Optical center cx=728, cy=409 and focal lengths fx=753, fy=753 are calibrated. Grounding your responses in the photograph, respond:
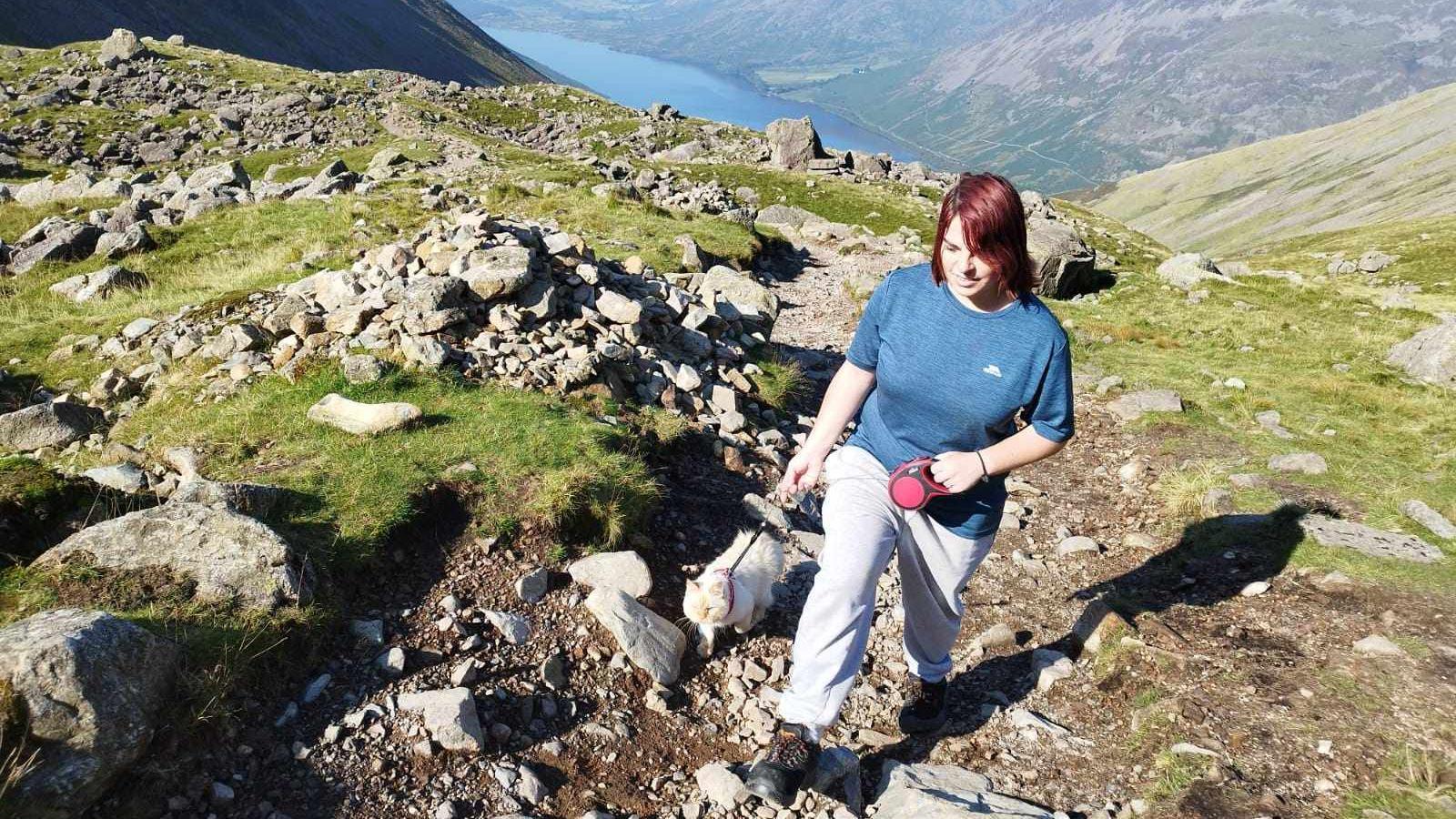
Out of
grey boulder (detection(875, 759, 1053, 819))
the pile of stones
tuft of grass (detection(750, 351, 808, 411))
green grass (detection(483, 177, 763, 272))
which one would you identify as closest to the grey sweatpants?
grey boulder (detection(875, 759, 1053, 819))

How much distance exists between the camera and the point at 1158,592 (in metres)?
7.64

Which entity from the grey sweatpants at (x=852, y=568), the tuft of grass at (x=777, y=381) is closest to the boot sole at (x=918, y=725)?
the grey sweatpants at (x=852, y=568)

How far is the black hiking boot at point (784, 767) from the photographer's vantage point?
4625 mm

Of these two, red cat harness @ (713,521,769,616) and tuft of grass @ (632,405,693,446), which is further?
tuft of grass @ (632,405,693,446)

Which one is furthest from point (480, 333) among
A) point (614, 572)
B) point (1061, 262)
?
point (1061, 262)

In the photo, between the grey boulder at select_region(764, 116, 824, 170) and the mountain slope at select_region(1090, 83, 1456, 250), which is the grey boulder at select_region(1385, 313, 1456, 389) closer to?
the grey boulder at select_region(764, 116, 824, 170)

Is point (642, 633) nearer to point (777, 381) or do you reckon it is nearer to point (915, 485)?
point (915, 485)

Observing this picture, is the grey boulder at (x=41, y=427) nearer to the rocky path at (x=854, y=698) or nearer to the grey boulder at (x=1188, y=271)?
the rocky path at (x=854, y=698)

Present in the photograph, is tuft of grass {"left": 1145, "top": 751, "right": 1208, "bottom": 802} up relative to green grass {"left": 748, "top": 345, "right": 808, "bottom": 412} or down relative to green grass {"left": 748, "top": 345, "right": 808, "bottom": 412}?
up

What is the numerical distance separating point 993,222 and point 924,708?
12.1 ft

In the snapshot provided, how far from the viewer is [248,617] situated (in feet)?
17.0

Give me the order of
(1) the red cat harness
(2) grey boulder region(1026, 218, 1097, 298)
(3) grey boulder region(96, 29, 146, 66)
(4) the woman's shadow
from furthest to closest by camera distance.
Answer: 1. (3) grey boulder region(96, 29, 146, 66)
2. (2) grey boulder region(1026, 218, 1097, 298)
3. (1) the red cat harness
4. (4) the woman's shadow

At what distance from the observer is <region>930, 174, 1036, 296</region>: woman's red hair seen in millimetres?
3889

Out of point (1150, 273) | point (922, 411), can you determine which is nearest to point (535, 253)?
point (922, 411)
